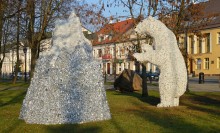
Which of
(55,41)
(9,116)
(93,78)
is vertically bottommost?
(9,116)

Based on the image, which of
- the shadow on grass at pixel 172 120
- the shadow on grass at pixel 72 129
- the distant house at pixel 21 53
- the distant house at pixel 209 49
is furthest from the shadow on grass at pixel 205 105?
the distant house at pixel 209 49

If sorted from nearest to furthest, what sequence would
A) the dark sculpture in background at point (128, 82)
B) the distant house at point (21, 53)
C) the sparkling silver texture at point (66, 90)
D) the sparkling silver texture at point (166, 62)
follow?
1. the sparkling silver texture at point (66, 90)
2. the sparkling silver texture at point (166, 62)
3. the dark sculpture in background at point (128, 82)
4. the distant house at point (21, 53)

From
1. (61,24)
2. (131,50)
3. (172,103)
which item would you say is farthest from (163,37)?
(131,50)

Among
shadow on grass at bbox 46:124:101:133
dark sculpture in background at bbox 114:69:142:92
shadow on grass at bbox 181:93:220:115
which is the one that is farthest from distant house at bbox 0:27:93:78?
shadow on grass at bbox 46:124:101:133

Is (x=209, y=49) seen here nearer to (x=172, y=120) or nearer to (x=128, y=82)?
(x=128, y=82)

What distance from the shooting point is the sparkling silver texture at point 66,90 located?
10125mm

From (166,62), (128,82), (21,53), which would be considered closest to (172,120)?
(166,62)

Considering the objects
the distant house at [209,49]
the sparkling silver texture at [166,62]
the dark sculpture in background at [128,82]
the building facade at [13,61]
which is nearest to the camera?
the sparkling silver texture at [166,62]

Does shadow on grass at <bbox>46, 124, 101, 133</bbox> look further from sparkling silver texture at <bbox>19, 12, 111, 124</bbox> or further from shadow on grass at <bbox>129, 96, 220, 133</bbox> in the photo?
shadow on grass at <bbox>129, 96, 220, 133</bbox>

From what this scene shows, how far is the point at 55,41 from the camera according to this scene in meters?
11.1

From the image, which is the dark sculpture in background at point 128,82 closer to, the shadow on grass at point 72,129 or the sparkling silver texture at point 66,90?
the sparkling silver texture at point 66,90

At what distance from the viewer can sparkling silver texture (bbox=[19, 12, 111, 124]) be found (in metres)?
10.1

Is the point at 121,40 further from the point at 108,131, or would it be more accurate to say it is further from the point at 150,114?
the point at 108,131

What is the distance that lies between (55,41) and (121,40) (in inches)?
366
